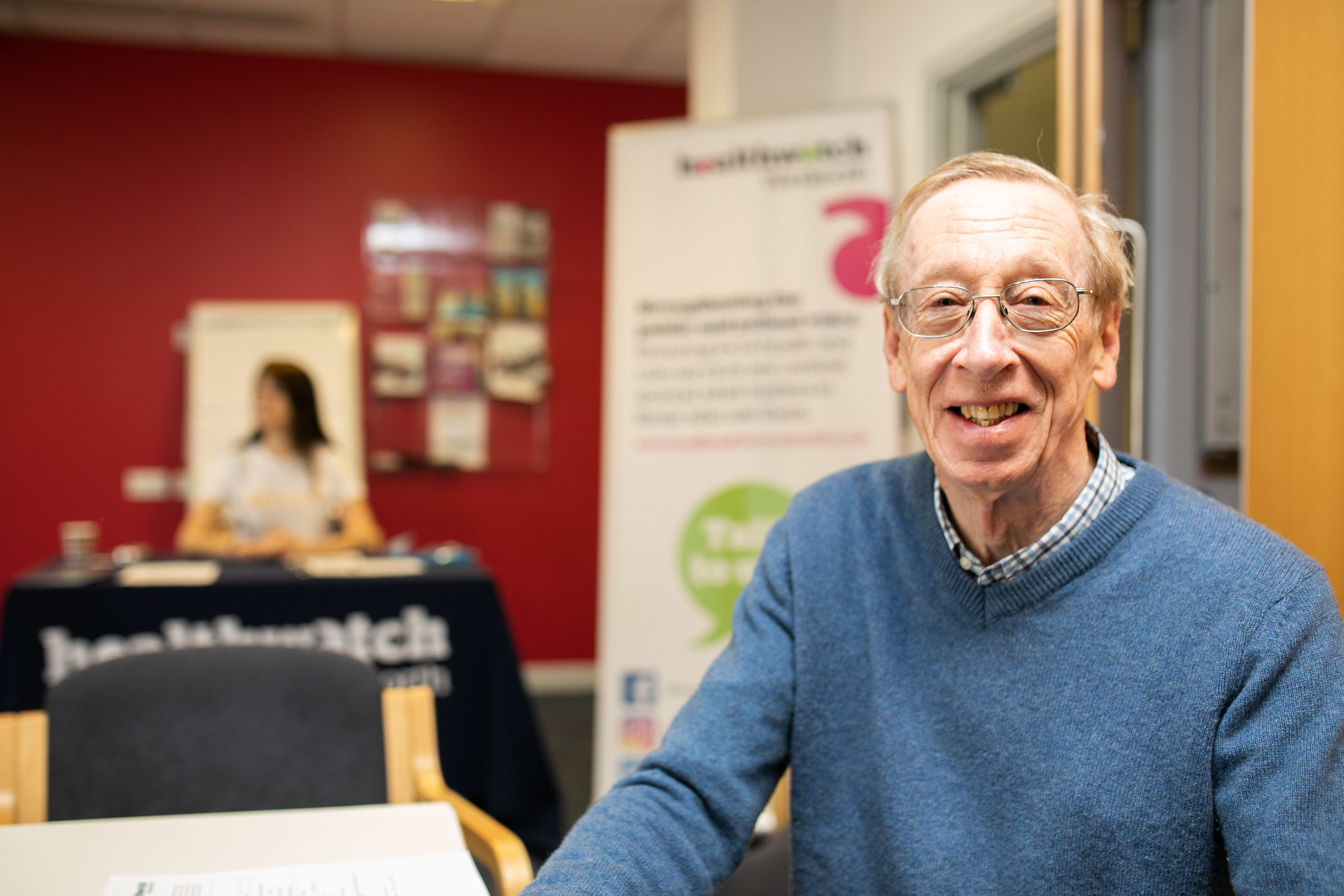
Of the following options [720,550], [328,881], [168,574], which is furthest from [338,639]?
[328,881]

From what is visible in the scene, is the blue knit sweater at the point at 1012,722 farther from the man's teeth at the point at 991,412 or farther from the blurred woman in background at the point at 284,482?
the blurred woman in background at the point at 284,482

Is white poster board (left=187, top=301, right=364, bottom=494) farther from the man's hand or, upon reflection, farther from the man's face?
the man's face

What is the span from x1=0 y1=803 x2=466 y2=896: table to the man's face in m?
0.67

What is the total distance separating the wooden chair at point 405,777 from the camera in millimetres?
1094

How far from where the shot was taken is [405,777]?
1.43 m

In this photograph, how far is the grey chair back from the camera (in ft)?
4.65

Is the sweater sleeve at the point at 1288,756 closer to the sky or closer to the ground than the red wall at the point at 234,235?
closer to the ground

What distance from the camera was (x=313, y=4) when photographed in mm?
4195

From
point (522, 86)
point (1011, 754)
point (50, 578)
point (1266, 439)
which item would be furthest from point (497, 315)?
point (1011, 754)

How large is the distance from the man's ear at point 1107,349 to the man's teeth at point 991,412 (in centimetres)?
12

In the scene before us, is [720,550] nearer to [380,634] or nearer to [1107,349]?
[380,634]

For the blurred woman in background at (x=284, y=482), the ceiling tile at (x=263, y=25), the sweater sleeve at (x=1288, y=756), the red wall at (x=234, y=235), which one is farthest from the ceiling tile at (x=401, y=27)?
the sweater sleeve at (x=1288, y=756)

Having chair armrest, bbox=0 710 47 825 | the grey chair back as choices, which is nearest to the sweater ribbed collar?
the grey chair back

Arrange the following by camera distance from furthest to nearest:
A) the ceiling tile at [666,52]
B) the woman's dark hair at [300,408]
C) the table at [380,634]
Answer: the ceiling tile at [666,52] → the woman's dark hair at [300,408] → the table at [380,634]
